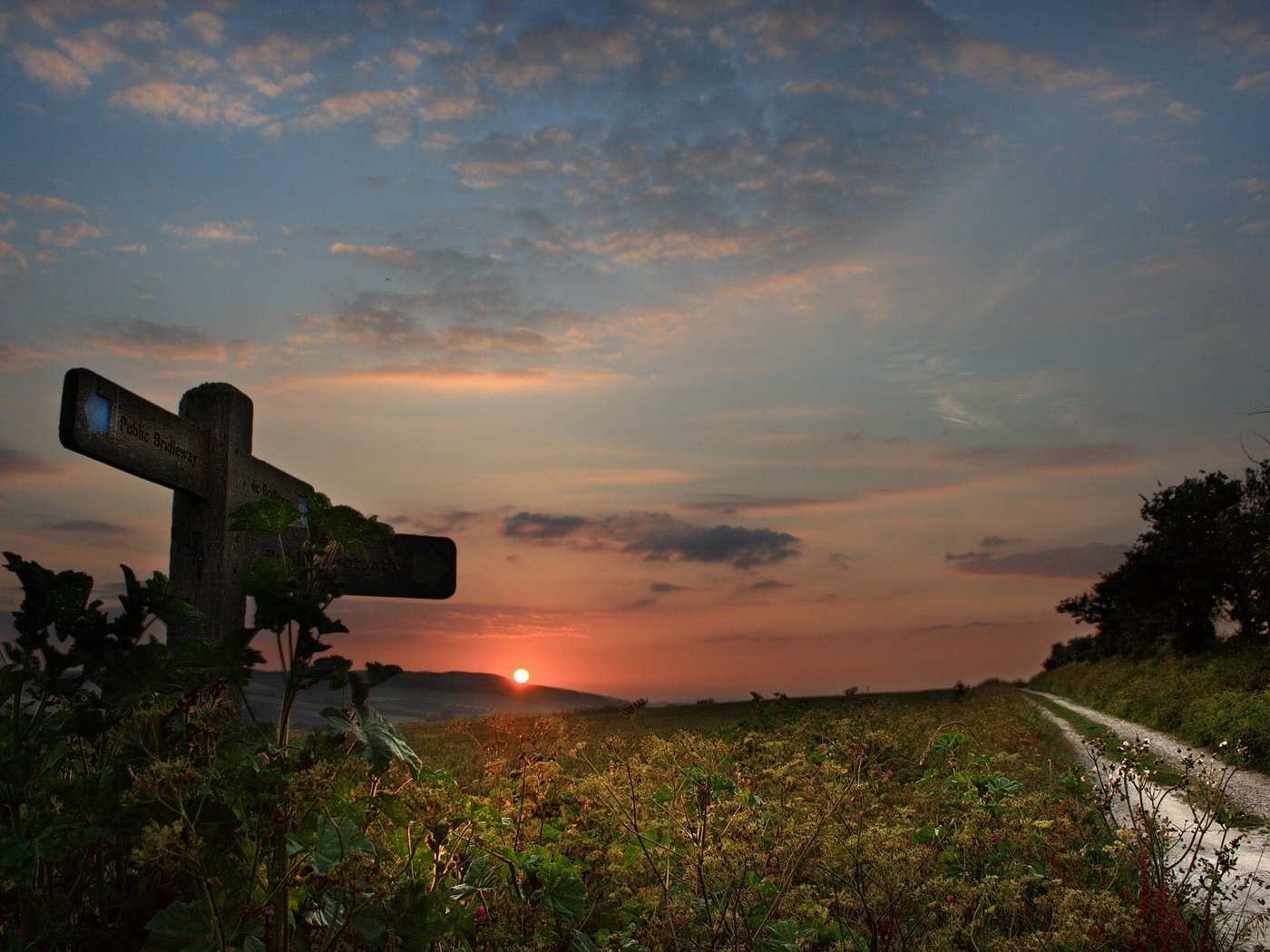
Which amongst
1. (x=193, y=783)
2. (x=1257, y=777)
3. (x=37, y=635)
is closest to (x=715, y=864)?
(x=193, y=783)

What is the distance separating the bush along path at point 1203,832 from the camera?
195 inches

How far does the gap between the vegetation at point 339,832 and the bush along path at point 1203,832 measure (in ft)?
0.84

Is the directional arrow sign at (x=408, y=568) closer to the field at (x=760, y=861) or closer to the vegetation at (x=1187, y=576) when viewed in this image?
the field at (x=760, y=861)

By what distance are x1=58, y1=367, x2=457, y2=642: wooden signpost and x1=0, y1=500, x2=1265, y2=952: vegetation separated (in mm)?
1707

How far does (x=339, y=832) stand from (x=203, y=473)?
12.4ft

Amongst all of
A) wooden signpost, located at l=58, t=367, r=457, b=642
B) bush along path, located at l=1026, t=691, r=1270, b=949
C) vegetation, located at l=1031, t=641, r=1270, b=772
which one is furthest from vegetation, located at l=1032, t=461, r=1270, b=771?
wooden signpost, located at l=58, t=367, r=457, b=642

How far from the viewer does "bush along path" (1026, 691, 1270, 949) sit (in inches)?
195

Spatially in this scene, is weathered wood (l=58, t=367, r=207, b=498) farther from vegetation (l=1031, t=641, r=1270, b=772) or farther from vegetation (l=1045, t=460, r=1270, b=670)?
vegetation (l=1045, t=460, r=1270, b=670)

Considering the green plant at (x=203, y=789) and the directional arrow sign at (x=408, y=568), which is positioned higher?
the directional arrow sign at (x=408, y=568)

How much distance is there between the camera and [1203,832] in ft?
16.9

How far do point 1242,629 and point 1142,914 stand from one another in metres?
31.3

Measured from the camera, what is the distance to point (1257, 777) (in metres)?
12.9

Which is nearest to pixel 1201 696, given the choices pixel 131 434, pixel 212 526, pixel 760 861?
pixel 760 861

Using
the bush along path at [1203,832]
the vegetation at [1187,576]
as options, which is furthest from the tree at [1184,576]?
the bush along path at [1203,832]
